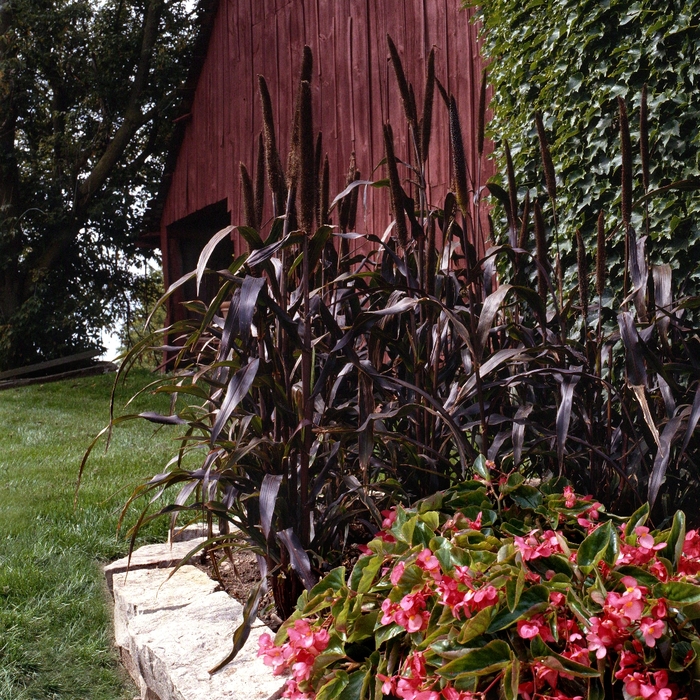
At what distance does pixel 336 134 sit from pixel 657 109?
4.01 meters

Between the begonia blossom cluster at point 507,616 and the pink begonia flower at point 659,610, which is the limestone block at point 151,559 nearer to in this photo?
the begonia blossom cluster at point 507,616

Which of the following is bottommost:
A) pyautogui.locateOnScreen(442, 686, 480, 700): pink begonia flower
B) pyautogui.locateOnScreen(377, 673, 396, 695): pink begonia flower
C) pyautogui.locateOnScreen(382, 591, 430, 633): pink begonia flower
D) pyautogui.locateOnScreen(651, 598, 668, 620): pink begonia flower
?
pyautogui.locateOnScreen(377, 673, 396, 695): pink begonia flower

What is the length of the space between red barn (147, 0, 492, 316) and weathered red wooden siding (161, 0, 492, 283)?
Result: 0.4 inches

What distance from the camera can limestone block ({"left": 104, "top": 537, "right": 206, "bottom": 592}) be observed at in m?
2.56

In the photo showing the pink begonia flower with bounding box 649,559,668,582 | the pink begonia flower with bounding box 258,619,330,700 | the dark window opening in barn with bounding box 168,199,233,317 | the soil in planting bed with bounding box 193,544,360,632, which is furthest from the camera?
the dark window opening in barn with bounding box 168,199,233,317

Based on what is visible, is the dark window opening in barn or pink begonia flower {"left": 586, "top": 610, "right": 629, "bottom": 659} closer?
pink begonia flower {"left": 586, "top": 610, "right": 629, "bottom": 659}

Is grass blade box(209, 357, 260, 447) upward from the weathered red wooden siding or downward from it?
downward

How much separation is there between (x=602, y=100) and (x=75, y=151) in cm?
1083

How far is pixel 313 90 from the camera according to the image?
6.96 m

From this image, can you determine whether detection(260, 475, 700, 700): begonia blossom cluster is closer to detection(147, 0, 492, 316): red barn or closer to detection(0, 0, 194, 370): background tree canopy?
detection(147, 0, 492, 316): red barn

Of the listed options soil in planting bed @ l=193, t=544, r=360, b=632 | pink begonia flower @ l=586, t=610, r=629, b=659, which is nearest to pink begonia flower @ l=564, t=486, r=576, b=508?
pink begonia flower @ l=586, t=610, r=629, b=659

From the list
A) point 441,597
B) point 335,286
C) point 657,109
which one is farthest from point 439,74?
point 441,597

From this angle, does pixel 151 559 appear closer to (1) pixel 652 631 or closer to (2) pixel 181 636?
(2) pixel 181 636

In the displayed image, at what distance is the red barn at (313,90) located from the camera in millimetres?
5121
